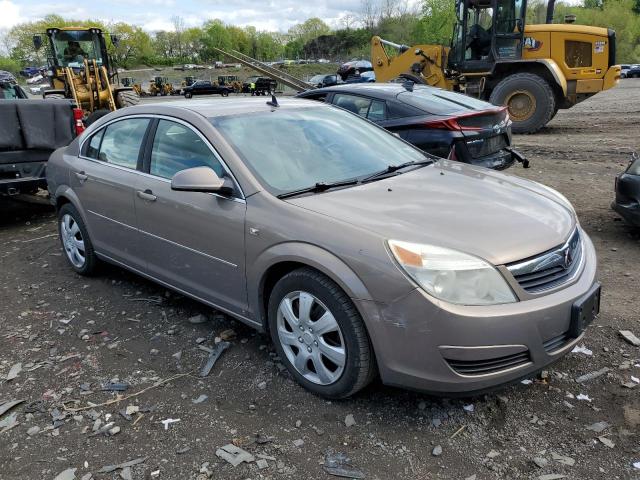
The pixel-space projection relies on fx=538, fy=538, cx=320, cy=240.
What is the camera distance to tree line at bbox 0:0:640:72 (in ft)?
210

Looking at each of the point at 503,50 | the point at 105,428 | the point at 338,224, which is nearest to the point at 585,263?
the point at 338,224

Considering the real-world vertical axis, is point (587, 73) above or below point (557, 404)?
above

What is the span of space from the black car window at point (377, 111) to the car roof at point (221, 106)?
2.48 meters

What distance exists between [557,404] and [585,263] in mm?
794

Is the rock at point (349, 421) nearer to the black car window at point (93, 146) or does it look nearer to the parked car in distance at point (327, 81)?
the black car window at point (93, 146)

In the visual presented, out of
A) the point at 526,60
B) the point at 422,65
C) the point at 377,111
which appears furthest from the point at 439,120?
the point at 422,65

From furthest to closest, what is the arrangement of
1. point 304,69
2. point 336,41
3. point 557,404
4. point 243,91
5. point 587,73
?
point 336,41
point 304,69
point 243,91
point 587,73
point 557,404

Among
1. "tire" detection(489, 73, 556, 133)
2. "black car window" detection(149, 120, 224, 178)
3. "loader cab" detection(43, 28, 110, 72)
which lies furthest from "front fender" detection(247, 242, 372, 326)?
"loader cab" detection(43, 28, 110, 72)

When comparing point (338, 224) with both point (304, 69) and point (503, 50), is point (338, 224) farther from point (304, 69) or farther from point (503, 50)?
point (304, 69)

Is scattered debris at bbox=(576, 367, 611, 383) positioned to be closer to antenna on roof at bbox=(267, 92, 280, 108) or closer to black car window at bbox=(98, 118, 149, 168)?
antenna on roof at bbox=(267, 92, 280, 108)

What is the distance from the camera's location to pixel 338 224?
2791 millimetres

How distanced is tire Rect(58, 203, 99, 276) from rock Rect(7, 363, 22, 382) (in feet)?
4.67

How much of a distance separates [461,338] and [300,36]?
150081mm

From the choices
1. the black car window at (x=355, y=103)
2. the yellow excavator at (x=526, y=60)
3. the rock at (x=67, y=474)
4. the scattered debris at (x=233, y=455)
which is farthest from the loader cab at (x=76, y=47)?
the scattered debris at (x=233, y=455)
